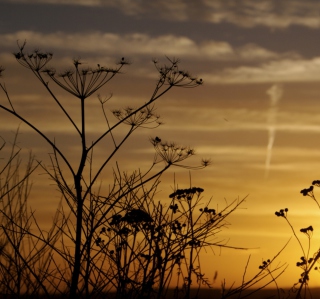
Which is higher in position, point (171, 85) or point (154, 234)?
point (171, 85)

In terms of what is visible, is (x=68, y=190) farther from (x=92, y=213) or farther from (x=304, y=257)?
(x=304, y=257)

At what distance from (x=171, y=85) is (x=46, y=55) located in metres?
→ 1.76

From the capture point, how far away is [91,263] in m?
9.20

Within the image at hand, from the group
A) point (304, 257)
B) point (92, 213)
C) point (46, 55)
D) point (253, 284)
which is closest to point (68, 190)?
point (92, 213)

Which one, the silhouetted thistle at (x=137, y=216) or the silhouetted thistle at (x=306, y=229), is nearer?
the silhouetted thistle at (x=137, y=216)

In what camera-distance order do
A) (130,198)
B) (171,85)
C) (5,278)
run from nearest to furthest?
(5,278) → (130,198) → (171,85)

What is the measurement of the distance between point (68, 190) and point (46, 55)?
6.38 ft

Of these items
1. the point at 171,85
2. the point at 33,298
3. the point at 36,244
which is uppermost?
the point at 171,85

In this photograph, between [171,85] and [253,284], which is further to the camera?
[171,85]

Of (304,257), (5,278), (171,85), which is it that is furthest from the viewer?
(304,257)

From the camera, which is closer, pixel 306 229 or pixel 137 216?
pixel 137 216

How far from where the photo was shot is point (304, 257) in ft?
44.1

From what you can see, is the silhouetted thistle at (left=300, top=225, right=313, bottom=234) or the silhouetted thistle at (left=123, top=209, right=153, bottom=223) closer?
the silhouetted thistle at (left=123, top=209, right=153, bottom=223)

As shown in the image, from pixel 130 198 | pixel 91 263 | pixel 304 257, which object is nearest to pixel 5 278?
pixel 91 263
